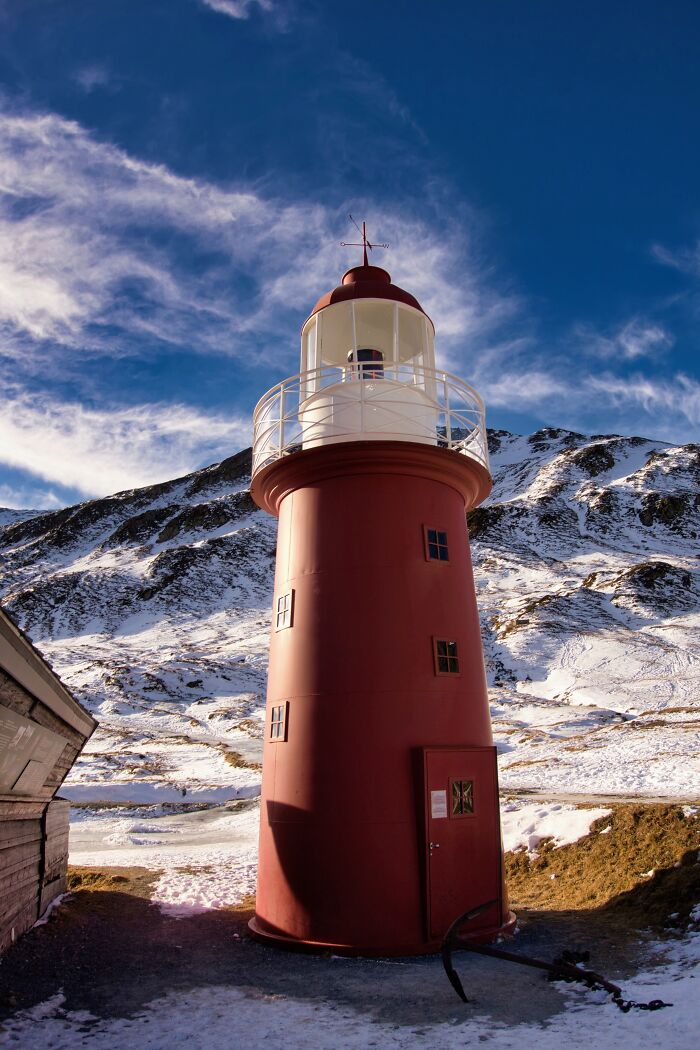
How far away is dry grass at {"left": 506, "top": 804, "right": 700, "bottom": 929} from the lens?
10.7 m

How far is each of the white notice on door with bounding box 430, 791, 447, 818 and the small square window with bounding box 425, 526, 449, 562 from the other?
10.9 feet

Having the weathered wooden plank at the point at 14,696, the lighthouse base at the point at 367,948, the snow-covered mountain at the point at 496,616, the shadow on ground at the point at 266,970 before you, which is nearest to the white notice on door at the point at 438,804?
the lighthouse base at the point at 367,948

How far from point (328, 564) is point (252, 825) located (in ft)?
54.2

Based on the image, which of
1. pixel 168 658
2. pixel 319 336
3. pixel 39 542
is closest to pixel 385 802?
pixel 319 336

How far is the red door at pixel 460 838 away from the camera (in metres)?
9.96

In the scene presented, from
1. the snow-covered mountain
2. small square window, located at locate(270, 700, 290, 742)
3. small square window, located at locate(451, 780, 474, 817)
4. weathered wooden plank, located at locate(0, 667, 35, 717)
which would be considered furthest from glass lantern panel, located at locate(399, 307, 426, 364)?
the snow-covered mountain

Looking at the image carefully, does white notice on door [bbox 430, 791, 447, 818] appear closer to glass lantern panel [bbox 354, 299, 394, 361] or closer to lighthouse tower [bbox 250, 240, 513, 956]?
lighthouse tower [bbox 250, 240, 513, 956]

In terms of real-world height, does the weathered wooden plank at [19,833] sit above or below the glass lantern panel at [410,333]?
below

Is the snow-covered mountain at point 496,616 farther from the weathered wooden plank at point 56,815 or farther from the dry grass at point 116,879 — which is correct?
the weathered wooden plank at point 56,815

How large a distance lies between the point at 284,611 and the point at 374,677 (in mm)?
2001

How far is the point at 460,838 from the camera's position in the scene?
404 inches

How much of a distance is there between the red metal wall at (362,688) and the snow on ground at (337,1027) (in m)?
2.19

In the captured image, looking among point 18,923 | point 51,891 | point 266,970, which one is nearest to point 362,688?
point 266,970

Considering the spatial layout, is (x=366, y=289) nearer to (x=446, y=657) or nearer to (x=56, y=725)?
(x=446, y=657)
